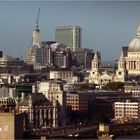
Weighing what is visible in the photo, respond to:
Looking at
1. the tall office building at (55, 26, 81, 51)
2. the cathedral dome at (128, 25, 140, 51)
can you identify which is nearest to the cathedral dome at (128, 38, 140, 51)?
the cathedral dome at (128, 25, 140, 51)

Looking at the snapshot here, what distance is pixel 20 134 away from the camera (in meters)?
5.98

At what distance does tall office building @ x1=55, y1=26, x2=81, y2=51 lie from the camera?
113 ft

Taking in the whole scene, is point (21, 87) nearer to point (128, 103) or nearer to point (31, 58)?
point (128, 103)

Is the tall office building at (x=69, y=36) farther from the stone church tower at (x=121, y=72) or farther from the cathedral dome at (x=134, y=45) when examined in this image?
the stone church tower at (x=121, y=72)

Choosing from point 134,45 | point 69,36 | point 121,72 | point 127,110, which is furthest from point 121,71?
point 69,36

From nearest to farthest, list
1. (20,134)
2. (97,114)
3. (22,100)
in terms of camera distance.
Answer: (20,134) → (22,100) → (97,114)

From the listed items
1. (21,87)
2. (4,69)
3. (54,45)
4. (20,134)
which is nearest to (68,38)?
(54,45)

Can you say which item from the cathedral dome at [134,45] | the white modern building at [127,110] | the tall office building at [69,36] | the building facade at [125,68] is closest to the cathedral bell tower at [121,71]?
the building facade at [125,68]

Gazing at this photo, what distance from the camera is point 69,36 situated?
35750 mm

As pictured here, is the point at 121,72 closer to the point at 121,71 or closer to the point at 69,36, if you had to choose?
the point at 121,71

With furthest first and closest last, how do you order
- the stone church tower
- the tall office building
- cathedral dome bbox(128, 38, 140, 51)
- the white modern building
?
the tall office building < cathedral dome bbox(128, 38, 140, 51) < the stone church tower < the white modern building

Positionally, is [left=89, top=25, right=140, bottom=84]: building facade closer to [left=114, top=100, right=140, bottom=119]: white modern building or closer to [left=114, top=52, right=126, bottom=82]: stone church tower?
[left=114, top=52, right=126, bottom=82]: stone church tower

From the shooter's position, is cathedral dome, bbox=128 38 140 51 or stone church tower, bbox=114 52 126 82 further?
cathedral dome, bbox=128 38 140 51

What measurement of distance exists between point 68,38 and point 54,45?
2.52 metres
